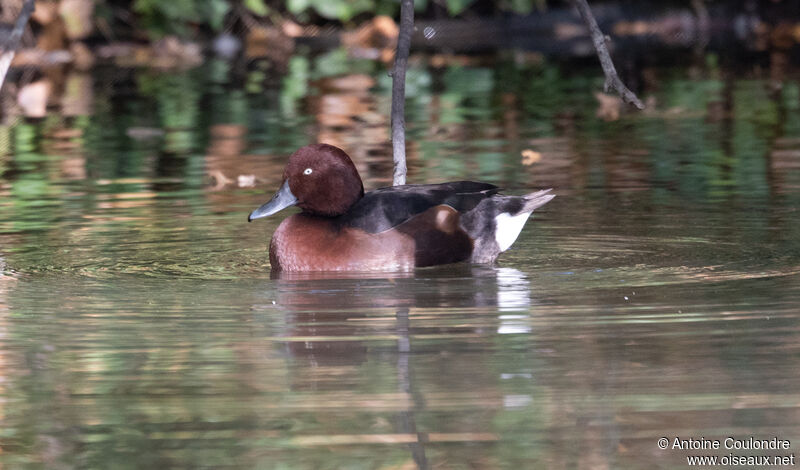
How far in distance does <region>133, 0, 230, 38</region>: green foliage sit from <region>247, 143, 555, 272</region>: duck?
1565cm

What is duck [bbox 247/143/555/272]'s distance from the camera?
655 centimetres

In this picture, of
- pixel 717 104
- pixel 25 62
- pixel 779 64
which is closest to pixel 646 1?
pixel 779 64

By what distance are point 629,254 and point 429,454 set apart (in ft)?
10.4

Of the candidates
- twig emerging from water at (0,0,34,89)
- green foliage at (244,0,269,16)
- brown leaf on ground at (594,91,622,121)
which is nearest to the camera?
twig emerging from water at (0,0,34,89)

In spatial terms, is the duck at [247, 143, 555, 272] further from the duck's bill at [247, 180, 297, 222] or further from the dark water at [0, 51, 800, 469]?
the dark water at [0, 51, 800, 469]

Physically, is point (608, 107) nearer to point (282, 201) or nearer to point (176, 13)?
point (282, 201)

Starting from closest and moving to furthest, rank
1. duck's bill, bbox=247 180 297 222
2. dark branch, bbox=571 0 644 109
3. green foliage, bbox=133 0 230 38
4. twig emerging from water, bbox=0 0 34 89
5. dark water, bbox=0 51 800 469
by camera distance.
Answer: dark water, bbox=0 51 800 469
twig emerging from water, bbox=0 0 34 89
dark branch, bbox=571 0 644 109
duck's bill, bbox=247 180 297 222
green foliage, bbox=133 0 230 38

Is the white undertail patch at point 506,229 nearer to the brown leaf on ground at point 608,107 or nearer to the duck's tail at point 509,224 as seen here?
the duck's tail at point 509,224

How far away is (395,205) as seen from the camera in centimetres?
664

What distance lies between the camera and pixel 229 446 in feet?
12.8

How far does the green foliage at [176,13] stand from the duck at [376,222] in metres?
15.7

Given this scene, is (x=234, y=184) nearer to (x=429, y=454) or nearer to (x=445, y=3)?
(x=429, y=454)

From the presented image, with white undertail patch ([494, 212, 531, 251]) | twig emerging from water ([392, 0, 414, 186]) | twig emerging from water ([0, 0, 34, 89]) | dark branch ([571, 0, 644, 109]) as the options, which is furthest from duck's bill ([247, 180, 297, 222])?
dark branch ([571, 0, 644, 109])

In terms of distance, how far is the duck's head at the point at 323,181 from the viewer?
22.2 ft
